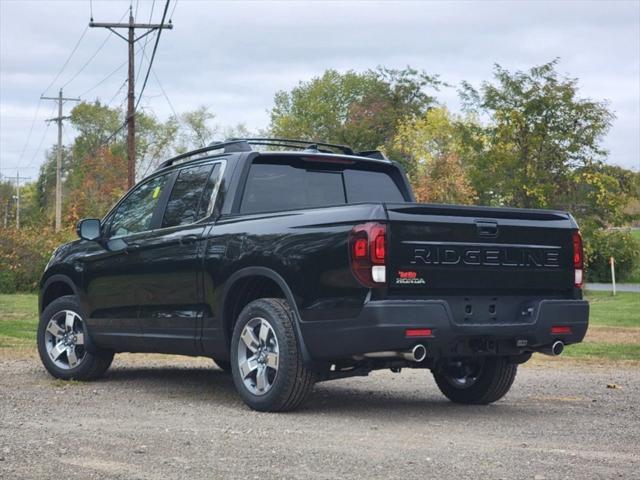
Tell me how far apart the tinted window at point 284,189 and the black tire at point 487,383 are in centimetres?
176

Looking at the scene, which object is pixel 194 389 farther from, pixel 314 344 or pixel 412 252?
pixel 412 252

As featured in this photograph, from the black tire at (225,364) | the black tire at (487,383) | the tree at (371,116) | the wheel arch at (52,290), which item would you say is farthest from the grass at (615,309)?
the tree at (371,116)

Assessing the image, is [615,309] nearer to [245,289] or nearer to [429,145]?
[245,289]

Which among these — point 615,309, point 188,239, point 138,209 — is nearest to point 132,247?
point 138,209

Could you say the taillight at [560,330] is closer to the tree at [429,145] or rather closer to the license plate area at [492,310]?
the license plate area at [492,310]

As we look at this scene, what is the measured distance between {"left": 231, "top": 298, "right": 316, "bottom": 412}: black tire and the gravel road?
0.12 metres

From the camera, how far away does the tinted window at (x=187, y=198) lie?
928cm

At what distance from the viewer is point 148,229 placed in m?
9.80

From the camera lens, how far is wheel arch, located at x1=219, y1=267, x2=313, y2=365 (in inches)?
320

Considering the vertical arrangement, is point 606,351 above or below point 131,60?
below

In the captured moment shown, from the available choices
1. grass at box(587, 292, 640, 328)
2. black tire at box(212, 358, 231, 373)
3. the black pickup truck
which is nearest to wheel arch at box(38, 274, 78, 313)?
the black pickup truck

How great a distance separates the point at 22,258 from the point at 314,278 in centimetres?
3340

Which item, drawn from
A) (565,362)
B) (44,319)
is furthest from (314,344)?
(565,362)

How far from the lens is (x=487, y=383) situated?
9102 millimetres
